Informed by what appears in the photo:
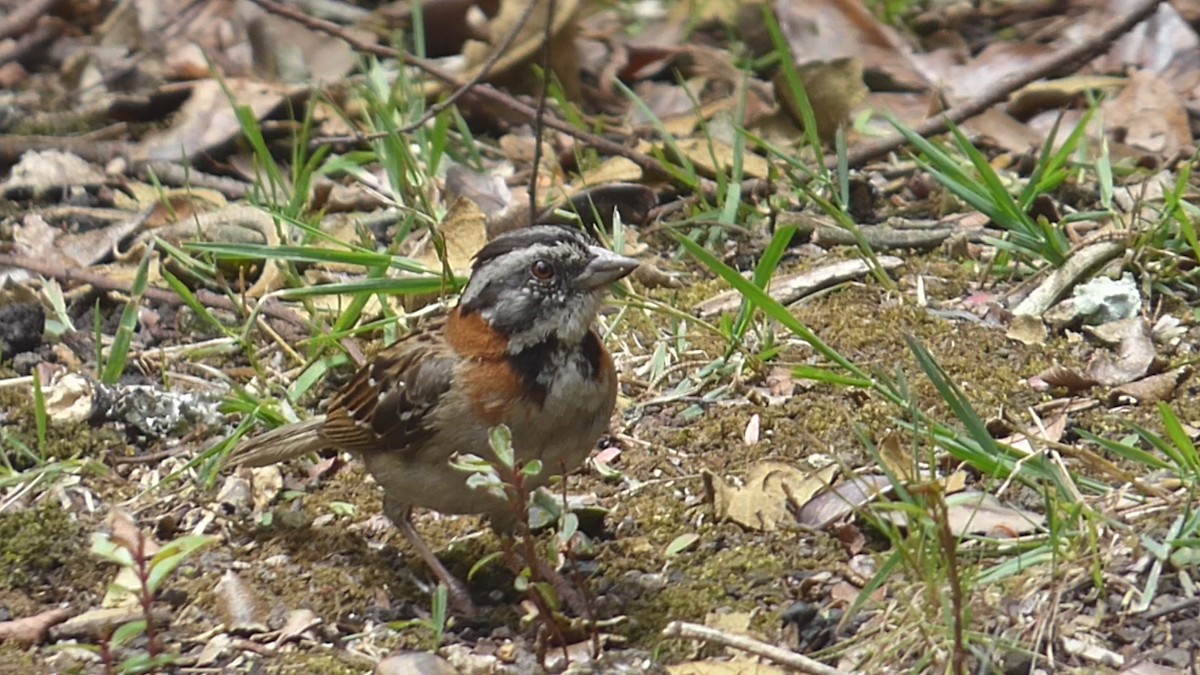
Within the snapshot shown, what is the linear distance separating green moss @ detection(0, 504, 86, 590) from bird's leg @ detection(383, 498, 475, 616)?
92 centimetres

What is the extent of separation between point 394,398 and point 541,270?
1.87 ft

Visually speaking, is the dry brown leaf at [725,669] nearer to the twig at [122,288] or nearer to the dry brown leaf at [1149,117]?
the twig at [122,288]

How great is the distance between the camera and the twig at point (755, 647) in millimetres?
3500

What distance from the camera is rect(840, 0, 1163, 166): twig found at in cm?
640

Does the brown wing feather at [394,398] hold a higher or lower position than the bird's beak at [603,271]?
lower

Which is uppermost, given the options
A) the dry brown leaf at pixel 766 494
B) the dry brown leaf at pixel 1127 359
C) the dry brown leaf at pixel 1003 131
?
the dry brown leaf at pixel 766 494

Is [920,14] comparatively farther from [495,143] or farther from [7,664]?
[7,664]

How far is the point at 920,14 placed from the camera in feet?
27.5

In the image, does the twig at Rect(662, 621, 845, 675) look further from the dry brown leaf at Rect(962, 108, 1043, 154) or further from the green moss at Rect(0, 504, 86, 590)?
the dry brown leaf at Rect(962, 108, 1043, 154)

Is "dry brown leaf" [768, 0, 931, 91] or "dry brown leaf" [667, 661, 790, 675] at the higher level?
"dry brown leaf" [667, 661, 790, 675]

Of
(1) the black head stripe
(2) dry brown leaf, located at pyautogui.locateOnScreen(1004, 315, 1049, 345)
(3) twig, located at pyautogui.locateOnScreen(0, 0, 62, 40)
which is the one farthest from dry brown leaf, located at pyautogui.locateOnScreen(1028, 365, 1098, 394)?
(3) twig, located at pyautogui.locateOnScreen(0, 0, 62, 40)

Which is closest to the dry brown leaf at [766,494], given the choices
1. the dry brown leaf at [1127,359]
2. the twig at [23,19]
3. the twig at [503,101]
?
the dry brown leaf at [1127,359]

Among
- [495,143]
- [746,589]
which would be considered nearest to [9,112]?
[495,143]

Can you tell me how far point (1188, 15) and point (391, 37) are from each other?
4061mm
